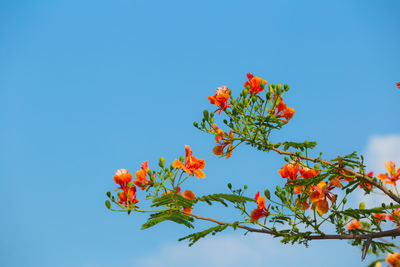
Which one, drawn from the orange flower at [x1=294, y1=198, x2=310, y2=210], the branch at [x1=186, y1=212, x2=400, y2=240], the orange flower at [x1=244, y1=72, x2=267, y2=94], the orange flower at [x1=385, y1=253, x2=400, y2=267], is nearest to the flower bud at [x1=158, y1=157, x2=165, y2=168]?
the branch at [x1=186, y1=212, x2=400, y2=240]

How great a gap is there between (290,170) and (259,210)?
20.8 inches

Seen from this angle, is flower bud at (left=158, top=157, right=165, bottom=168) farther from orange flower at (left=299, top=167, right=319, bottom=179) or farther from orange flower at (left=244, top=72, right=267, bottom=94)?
orange flower at (left=299, top=167, right=319, bottom=179)

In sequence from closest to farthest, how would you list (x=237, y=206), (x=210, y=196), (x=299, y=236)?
(x=210, y=196) → (x=299, y=236) → (x=237, y=206)

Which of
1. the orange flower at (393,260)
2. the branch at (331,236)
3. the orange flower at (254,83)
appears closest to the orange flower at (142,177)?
the branch at (331,236)

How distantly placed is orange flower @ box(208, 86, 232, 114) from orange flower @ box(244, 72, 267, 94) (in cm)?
25

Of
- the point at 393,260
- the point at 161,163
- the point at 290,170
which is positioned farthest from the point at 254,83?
the point at 393,260

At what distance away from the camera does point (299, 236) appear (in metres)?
3.86

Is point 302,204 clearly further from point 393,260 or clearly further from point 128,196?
point 128,196

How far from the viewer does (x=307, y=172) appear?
413 cm

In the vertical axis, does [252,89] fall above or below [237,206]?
above

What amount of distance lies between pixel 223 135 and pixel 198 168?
539 mm

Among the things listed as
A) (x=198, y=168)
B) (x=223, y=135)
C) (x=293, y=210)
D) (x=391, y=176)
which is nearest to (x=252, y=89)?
(x=223, y=135)

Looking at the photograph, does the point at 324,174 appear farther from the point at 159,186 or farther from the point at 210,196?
the point at 159,186

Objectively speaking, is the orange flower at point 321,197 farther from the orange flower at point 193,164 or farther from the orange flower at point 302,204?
the orange flower at point 193,164
